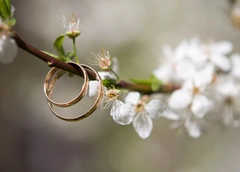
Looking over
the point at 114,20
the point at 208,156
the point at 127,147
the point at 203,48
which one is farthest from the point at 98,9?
the point at 203,48

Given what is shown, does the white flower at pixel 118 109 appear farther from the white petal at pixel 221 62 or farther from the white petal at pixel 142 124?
the white petal at pixel 221 62

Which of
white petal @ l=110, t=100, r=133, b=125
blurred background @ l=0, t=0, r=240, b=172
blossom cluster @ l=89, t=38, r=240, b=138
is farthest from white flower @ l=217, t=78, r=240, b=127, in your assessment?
blurred background @ l=0, t=0, r=240, b=172

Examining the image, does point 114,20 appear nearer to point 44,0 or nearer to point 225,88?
point 44,0

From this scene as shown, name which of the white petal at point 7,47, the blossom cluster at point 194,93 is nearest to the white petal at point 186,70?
the blossom cluster at point 194,93

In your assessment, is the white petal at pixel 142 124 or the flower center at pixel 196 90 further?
the flower center at pixel 196 90

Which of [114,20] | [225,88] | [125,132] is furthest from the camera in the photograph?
[114,20]

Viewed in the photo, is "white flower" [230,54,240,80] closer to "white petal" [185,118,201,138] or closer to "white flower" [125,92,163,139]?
"white petal" [185,118,201,138]
